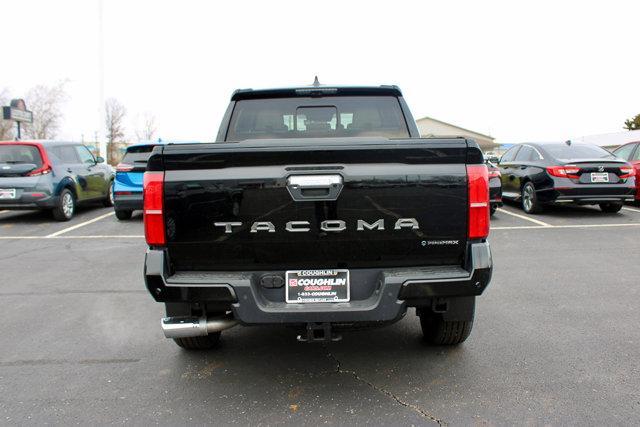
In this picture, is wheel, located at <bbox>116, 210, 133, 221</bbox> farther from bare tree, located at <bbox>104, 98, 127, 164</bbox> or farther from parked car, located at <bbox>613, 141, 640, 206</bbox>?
bare tree, located at <bbox>104, 98, 127, 164</bbox>

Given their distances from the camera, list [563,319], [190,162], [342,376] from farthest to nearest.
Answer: [563,319] → [342,376] → [190,162]

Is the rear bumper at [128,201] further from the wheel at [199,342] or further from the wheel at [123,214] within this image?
the wheel at [199,342]

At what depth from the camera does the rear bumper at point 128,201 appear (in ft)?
30.5

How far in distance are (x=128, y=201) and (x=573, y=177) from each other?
8686 millimetres

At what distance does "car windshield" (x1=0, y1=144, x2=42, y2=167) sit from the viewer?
9117 mm

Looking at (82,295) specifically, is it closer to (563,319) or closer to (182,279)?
(182,279)

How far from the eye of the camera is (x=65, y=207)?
32.2 feet

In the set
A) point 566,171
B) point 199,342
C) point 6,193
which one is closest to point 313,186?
point 199,342

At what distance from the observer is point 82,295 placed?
4.93 metres

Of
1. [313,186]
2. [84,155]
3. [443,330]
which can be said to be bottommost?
[443,330]

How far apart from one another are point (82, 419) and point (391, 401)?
69.9 inches

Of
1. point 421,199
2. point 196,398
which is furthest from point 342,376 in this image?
point 421,199

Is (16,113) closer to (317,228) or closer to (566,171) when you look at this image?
(566,171)

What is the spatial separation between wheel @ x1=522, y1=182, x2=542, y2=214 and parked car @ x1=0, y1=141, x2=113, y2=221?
32.0 feet
